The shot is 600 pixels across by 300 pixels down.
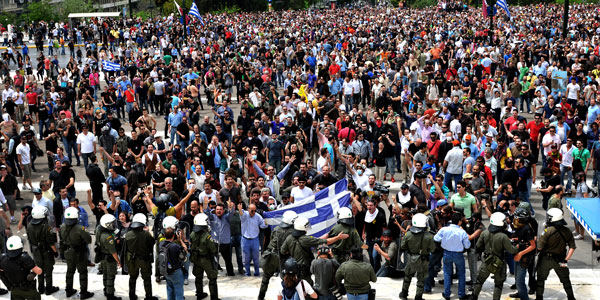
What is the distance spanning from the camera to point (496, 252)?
1012 cm

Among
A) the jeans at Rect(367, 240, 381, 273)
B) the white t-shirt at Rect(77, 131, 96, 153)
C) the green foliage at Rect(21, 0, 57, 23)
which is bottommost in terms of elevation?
the jeans at Rect(367, 240, 381, 273)

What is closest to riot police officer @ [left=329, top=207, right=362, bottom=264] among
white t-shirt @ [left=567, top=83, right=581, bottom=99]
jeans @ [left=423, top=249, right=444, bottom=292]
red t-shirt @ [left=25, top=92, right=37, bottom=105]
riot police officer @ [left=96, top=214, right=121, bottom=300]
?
jeans @ [left=423, top=249, right=444, bottom=292]

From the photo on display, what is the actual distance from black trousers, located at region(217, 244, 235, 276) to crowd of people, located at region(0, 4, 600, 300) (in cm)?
3

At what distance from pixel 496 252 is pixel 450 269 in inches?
31.2

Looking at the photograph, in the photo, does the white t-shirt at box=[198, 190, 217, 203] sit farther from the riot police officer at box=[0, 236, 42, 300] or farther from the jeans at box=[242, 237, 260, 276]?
the riot police officer at box=[0, 236, 42, 300]

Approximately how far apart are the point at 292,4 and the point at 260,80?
237 feet

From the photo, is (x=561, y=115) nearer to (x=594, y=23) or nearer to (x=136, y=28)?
(x=594, y=23)

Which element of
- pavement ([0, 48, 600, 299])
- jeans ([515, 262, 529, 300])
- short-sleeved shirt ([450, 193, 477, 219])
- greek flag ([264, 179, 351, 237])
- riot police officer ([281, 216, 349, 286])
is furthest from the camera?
short-sleeved shirt ([450, 193, 477, 219])

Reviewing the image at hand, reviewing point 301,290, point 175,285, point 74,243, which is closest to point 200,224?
point 175,285

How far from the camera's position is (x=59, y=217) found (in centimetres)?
1330

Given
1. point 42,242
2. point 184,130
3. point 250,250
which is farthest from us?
point 184,130

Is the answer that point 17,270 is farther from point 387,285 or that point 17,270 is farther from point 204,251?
point 387,285

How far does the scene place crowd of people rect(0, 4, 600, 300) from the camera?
10.4 m

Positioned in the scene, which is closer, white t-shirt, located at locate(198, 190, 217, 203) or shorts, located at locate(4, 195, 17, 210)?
white t-shirt, located at locate(198, 190, 217, 203)
